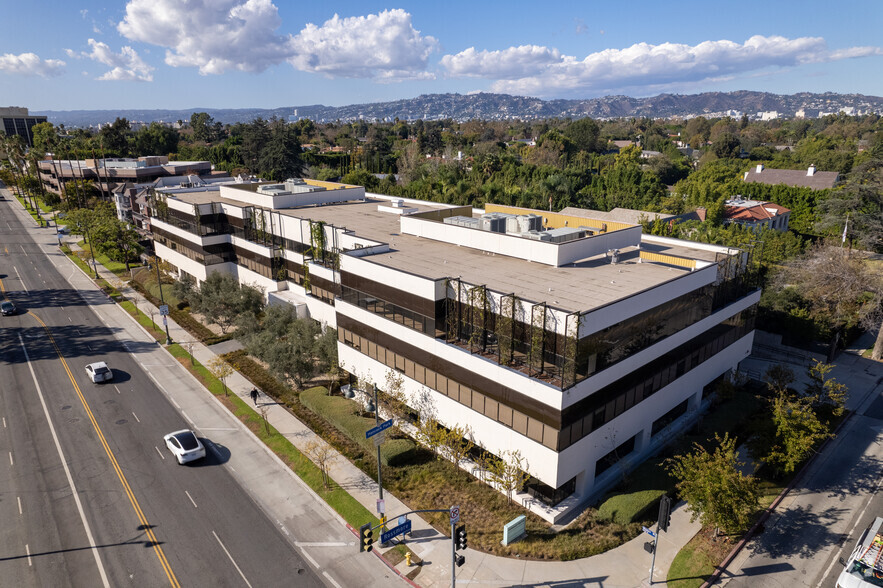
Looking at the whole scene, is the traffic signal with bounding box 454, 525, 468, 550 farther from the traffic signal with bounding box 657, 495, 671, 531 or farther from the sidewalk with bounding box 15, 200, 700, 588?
the traffic signal with bounding box 657, 495, 671, 531

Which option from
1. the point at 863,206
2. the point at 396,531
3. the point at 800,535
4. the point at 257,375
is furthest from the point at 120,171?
the point at 863,206

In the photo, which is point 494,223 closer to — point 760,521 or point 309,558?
point 760,521

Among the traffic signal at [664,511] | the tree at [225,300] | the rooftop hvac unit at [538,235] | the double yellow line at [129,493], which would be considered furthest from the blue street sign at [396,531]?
the tree at [225,300]

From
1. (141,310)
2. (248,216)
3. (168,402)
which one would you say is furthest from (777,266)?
(141,310)

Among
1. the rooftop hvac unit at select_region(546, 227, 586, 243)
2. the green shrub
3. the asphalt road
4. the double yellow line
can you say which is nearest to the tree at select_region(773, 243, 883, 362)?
the rooftop hvac unit at select_region(546, 227, 586, 243)

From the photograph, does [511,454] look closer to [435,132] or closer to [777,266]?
[777,266]

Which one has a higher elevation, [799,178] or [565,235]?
[565,235]

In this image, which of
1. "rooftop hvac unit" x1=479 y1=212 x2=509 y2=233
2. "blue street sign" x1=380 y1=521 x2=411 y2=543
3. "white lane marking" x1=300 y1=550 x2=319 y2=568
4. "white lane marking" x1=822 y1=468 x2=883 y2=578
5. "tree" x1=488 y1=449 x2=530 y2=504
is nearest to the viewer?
"blue street sign" x1=380 y1=521 x2=411 y2=543
